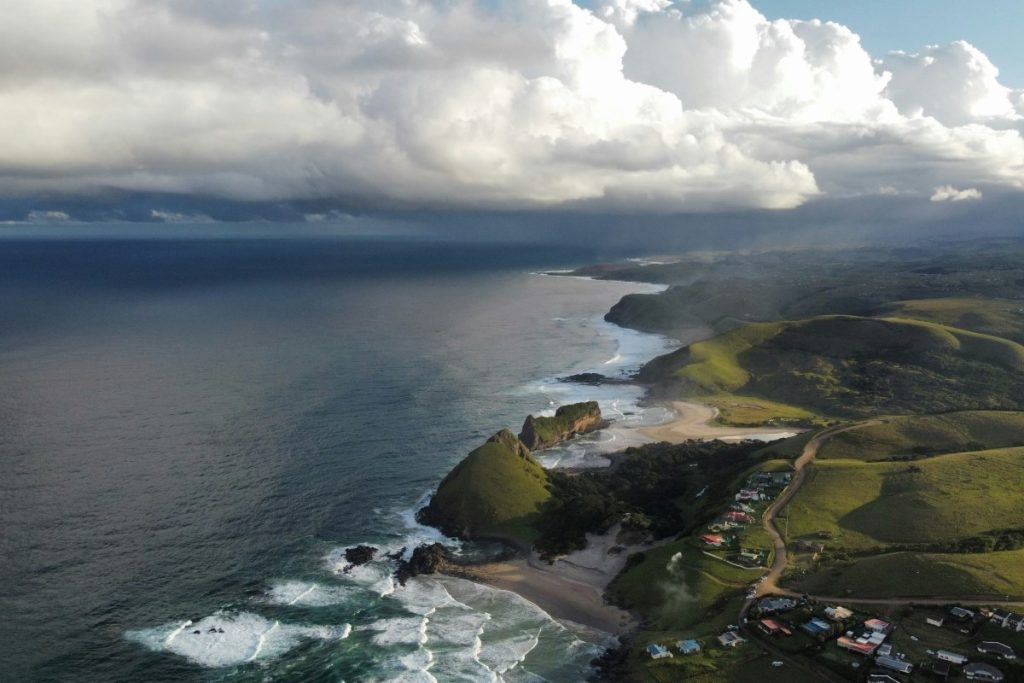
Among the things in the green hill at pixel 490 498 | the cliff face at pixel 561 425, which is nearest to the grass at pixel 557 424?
the cliff face at pixel 561 425

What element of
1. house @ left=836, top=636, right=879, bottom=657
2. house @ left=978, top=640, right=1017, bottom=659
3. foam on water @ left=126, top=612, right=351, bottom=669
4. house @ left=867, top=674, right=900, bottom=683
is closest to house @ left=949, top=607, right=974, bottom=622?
house @ left=978, top=640, right=1017, bottom=659

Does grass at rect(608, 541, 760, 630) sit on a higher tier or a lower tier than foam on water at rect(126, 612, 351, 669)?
higher

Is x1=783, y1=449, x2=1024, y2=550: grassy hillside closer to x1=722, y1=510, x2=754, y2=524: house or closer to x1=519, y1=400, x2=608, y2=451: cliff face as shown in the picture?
x1=722, y1=510, x2=754, y2=524: house

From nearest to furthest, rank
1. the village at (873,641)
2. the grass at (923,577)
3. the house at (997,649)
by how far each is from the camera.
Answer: the village at (873,641)
the house at (997,649)
the grass at (923,577)

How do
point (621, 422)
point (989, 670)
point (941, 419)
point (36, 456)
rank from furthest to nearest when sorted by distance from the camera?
1. point (621, 422)
2. point (941, 419)
3. point (36, 456)
4. point (989, 670)

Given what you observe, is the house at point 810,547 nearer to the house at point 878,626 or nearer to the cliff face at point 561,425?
the house at point 878,626

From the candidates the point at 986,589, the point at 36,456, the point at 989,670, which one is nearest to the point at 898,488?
the point at 986,589

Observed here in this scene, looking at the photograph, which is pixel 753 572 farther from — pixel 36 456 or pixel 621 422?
pixel 36 456
